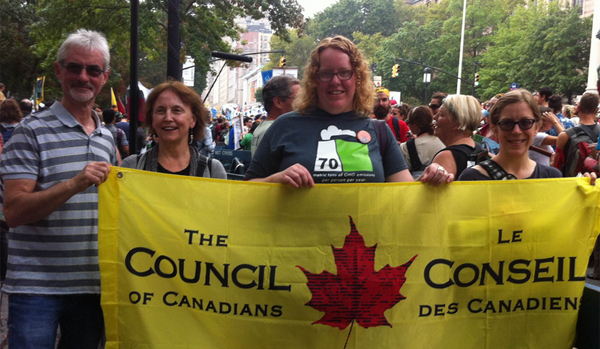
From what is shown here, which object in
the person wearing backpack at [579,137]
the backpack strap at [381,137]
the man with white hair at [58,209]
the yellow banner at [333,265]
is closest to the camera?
the man with white hair at [58,209]

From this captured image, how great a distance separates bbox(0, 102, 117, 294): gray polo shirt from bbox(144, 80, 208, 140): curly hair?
1.55ft

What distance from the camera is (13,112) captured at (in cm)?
A: 768

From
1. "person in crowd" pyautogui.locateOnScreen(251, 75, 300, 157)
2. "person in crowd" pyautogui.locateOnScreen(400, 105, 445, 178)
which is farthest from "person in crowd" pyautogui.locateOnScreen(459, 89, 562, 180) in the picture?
"person in crowd" pyautogui.locateOnScreen(251, 75, 300, 157)

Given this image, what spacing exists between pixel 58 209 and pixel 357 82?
1.55 meters

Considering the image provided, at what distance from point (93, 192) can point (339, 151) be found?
118 centimetres

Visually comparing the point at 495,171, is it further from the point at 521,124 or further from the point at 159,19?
the point at 159,19

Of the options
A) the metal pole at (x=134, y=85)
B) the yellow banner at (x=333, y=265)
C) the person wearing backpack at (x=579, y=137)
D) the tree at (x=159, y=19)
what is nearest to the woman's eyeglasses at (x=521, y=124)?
the yellow banner at (x=333, y=265)

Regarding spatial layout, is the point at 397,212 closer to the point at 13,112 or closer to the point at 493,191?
the point at 493,191

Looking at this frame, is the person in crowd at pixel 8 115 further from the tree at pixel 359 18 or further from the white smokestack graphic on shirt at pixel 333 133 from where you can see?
the tree at pixel 359 18

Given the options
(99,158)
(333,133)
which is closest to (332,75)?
(333,133)

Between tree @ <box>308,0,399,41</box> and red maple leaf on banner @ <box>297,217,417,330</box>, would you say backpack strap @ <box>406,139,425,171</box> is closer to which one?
red maple leaf on banner @ <box>297,217,417,330</box>

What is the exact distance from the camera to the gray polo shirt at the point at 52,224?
8.68 feet

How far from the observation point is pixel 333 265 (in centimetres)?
283

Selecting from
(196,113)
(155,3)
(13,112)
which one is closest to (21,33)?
(155,3)
